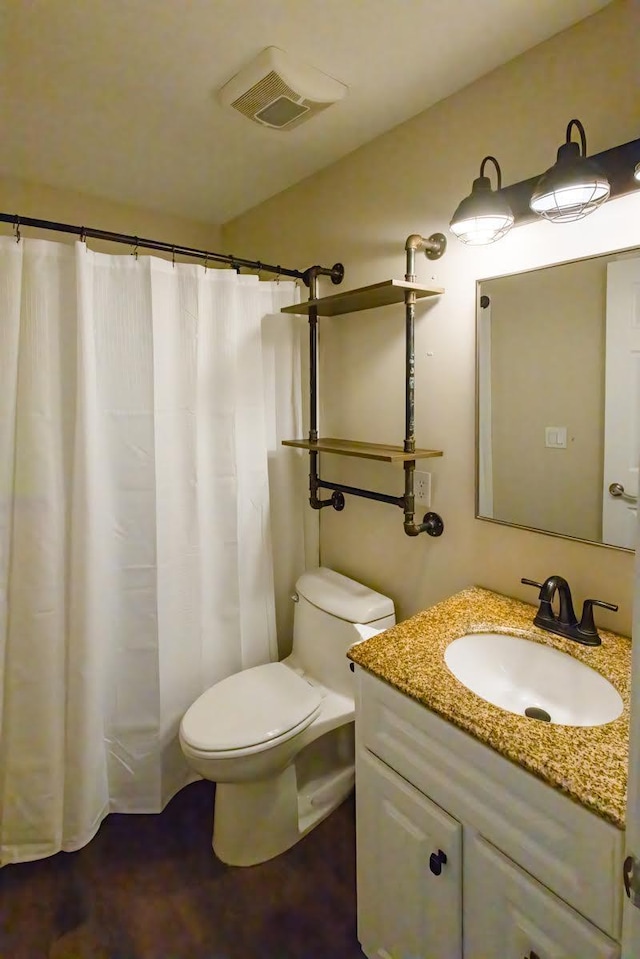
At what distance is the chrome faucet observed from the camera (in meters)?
1.15

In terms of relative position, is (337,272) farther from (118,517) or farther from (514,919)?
(514,919)

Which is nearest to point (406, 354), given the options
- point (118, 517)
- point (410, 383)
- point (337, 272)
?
point (410, 383)

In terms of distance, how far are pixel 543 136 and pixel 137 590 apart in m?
1.79

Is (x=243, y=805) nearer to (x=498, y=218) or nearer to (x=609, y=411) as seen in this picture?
(x=609, y=411)

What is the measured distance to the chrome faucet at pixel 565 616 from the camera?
1.15 meters

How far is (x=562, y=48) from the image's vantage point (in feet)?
3.83

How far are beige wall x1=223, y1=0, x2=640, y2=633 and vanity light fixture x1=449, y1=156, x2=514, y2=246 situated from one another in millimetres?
92

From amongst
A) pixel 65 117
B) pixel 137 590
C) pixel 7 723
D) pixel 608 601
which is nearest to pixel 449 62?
pixel 65 117

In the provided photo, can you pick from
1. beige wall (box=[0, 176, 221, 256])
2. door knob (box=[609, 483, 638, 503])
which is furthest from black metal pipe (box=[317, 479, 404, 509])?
beige wall (box=[0, 176, 221, 256])

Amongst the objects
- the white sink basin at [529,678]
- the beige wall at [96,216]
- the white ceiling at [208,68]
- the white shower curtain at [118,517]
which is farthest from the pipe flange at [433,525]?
the beige wall at [96,216]

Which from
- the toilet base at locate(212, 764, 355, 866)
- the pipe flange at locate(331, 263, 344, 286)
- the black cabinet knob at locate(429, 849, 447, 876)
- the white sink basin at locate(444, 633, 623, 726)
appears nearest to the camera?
the black cabinet knob at locate(429, 849, 447, 876)

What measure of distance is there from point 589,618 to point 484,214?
1029mm

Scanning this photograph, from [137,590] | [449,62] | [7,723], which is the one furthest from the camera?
[137,590]

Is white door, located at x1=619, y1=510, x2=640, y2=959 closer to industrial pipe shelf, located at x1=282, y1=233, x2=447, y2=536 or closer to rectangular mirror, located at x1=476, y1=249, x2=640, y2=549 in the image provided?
rectangular mirror, located at x1=476, y1=249, x2=640, y2=549
